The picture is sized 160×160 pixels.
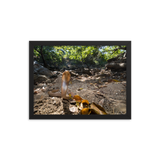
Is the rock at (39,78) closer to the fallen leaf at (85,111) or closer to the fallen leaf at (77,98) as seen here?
the fallen leaf at (77,98)

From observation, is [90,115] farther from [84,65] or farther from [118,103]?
[84,65]

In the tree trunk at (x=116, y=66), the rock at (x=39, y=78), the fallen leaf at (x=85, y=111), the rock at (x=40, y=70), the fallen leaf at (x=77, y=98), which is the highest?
the tree trunk at (x=116, y=66)

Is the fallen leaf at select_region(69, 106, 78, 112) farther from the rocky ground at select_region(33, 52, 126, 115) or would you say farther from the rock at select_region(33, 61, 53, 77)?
the rock at select_region(33, 61, 53, 77)

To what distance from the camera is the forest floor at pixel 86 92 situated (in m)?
0.66

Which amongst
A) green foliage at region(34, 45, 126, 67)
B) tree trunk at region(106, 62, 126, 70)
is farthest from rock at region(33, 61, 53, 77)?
tree trunk at region(106, 62, 126, 70)

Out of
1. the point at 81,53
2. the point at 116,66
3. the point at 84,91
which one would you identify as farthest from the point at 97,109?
the point at 81,53

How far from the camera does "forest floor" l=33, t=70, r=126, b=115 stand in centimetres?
66

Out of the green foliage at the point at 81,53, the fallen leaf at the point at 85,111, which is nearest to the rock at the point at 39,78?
the green foliage at the point at 81,53

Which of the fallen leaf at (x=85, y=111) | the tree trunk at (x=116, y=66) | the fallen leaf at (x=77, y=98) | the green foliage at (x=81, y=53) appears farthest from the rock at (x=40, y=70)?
the tree trunk at (x=116, y=66)

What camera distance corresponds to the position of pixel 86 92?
2.41 feet

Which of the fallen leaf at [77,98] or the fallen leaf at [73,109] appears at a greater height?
the fallen leaf at [77,98]
